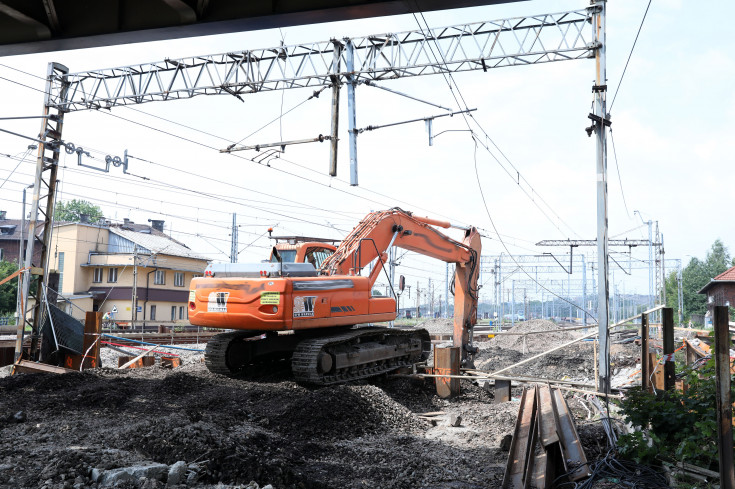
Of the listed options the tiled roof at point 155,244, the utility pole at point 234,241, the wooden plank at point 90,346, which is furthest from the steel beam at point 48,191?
the tiled roof at point 155,244

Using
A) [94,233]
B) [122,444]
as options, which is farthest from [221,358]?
[94,233]

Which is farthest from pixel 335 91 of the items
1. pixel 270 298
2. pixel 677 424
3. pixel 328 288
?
pixel 677 424

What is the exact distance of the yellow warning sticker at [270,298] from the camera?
9.42 meters

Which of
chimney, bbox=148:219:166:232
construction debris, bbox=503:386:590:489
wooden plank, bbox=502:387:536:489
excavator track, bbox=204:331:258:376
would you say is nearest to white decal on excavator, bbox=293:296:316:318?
excavator track, bbox=204:331:258:376

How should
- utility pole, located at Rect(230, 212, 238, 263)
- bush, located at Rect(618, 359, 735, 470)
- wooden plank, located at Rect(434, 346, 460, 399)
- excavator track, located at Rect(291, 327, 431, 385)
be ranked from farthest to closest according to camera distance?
utility pole, located at Rect(230, 212, 238, 263), wooden plank, located at Rect(434, 346, 460, 399), excavator track, located at Rect(291, 327, 431, 385), bush, located at Rect(618, 359, 735, 470)

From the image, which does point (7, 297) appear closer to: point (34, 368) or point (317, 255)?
point (34, 368)

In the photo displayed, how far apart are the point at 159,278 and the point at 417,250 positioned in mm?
37283

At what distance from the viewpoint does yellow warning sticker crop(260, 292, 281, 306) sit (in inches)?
371

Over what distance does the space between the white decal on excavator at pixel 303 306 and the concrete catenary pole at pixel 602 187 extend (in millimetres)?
4817

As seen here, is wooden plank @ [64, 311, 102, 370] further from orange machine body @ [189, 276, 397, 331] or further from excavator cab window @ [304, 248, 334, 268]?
excavator cab window @ [304, 248, 334, 268]

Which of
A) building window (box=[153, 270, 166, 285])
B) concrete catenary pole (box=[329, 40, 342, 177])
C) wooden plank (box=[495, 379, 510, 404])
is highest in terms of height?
concrete catenary pole (box=[329, 40, 342, 177])

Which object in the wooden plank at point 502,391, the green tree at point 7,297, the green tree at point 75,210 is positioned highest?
the green tree at point 75,210

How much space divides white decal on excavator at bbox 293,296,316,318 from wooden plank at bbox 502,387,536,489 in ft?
11.7

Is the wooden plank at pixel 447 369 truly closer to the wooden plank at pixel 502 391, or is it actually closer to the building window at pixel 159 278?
the wooden plank at pixel 502 391
